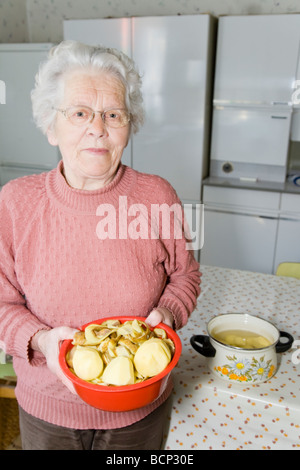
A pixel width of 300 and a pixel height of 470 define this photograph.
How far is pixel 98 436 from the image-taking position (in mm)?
895

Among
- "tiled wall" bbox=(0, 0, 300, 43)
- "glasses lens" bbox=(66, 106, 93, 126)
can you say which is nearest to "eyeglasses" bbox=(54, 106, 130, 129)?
"glasses lens" bbox=(66, 106, 93, 126)

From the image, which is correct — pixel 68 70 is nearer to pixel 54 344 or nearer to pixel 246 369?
pixel 54 344

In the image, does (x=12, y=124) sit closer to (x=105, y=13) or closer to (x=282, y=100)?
(x=105, y=13)

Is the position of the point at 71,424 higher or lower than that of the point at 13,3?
lower

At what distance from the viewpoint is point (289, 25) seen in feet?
8.14

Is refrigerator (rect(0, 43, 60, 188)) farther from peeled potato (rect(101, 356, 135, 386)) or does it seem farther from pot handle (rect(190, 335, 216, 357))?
peeled potato (rect(101, 356, 135, 386))

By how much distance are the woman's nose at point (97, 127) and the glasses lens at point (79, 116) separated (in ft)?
0.04

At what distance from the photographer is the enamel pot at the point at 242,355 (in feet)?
3.03

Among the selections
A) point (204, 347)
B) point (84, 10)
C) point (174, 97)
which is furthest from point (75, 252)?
point (84, 10)

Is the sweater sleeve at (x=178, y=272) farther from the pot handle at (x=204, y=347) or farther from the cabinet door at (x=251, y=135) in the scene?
the cabinet door at (x=251, y=135)

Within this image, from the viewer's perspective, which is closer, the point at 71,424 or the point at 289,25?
the point at 71,424

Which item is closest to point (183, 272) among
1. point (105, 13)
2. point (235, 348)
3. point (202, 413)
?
point (235, 348)

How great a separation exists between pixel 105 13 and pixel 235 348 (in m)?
3.03

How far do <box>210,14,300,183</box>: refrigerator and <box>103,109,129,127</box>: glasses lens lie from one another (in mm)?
2015
